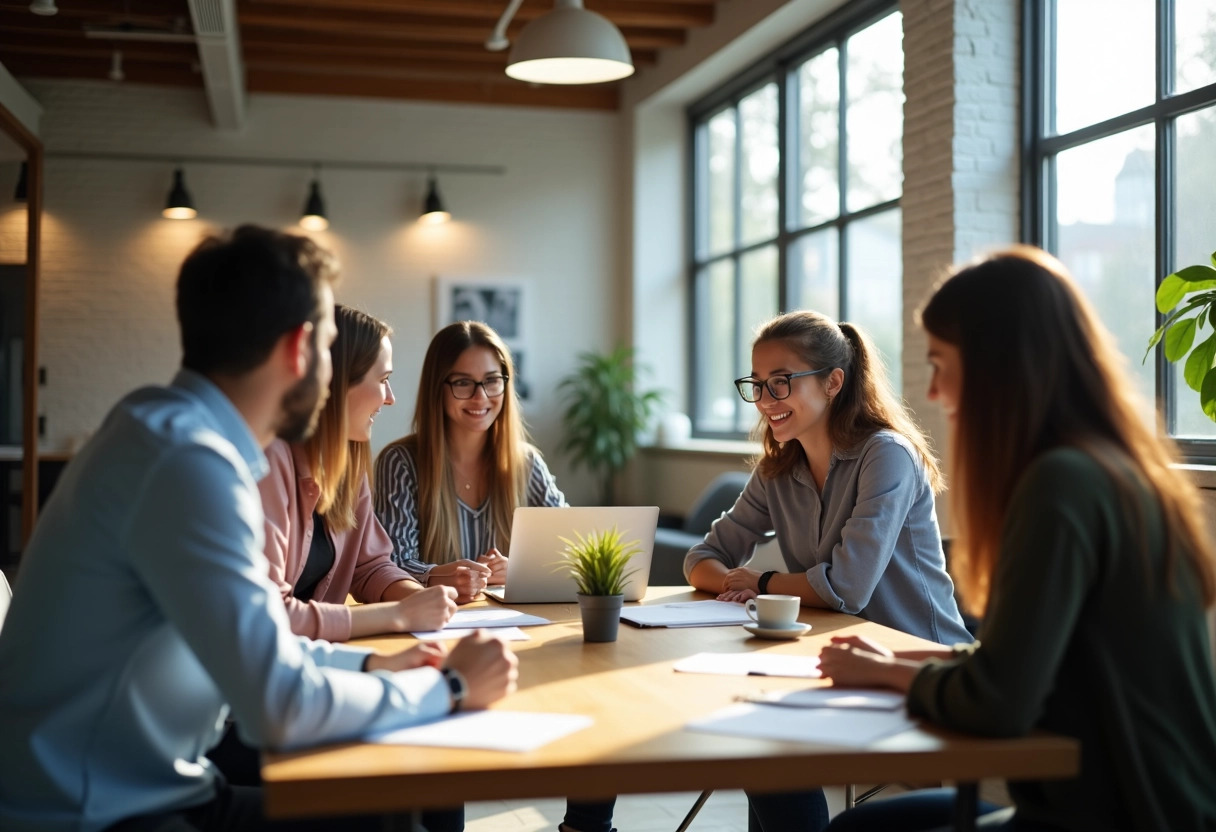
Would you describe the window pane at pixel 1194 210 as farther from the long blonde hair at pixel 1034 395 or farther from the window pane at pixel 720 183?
the window pane at pixel 720 183

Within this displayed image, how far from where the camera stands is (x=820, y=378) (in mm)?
2752

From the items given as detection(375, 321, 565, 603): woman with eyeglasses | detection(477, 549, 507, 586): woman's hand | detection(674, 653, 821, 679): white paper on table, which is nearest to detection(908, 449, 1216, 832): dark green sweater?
detection(674, 653, 821, 679): white paper on table

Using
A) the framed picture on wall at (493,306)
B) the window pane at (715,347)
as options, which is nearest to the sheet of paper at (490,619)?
the window pane at (715,347)

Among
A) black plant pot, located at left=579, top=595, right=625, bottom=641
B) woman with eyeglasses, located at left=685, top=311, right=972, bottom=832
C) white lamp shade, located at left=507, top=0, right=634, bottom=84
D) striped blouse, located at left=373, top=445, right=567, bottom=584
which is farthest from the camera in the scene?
white lamp shade, located at left=507, top=0, right=634, bottom=84

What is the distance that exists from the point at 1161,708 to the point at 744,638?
0.84 m

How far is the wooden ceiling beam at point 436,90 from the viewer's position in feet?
26.4

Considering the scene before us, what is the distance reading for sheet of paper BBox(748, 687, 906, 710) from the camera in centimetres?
157

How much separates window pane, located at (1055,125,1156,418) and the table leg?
9.94ft

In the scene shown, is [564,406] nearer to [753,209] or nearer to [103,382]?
[753,209]

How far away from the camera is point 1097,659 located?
4.72ft

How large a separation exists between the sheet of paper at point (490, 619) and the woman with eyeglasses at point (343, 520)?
0.13ft

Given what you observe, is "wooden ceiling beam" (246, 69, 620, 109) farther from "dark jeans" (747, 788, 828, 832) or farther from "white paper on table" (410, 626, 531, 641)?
"dark jeans" (747, 788, 828, 832)

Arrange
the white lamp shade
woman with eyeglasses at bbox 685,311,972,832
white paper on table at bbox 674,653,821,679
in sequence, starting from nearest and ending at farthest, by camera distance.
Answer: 1. white paper on table at bbox 674,653,821,679
2. woman with eyeglasses at bbox 685,311,972,832
3. the white lamp shade

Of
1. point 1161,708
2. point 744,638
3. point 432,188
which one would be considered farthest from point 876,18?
point 1161,708
